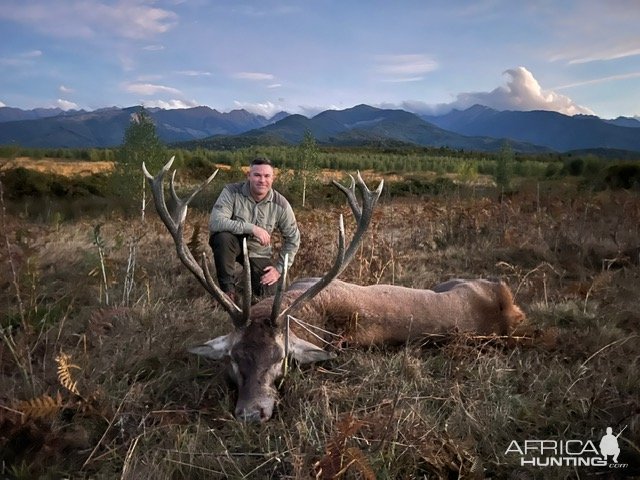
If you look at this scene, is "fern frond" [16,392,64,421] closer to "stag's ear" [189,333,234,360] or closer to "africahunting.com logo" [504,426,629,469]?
"stag's ear" [189,333,234,360]

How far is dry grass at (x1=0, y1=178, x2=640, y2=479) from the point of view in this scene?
8.65 ft

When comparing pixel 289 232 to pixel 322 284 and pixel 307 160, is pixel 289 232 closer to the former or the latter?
pixel 322 284

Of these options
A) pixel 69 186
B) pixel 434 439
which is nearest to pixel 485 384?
pixel 434 439

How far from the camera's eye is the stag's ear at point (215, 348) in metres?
3.59

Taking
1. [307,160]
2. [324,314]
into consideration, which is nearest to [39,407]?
[324,314]

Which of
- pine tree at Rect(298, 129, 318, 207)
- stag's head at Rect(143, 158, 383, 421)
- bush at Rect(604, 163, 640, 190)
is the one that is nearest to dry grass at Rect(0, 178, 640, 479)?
stag's head at Rect(143, 158, 383, 421)

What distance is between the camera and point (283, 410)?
3223mm

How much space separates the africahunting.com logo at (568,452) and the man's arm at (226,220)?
3.43 m

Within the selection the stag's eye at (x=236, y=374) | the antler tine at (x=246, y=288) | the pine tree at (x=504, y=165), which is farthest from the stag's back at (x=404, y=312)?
the pine tree at (x=504, y=165)

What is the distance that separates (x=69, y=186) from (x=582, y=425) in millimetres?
23737

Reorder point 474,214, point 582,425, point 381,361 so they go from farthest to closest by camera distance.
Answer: point 474,214
point 381,361
point 582,425

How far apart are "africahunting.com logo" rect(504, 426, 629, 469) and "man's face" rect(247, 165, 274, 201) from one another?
3.50 m

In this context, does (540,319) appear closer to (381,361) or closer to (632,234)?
(381,361)

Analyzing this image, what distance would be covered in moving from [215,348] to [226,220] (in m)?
2.11
